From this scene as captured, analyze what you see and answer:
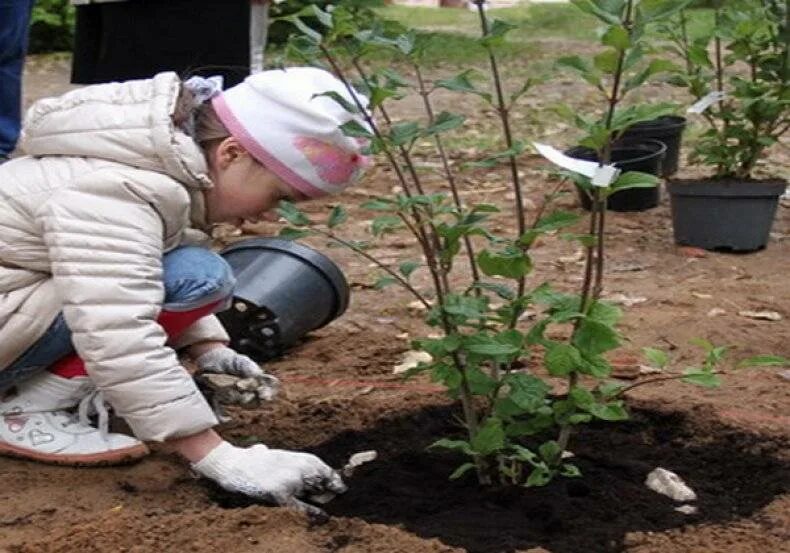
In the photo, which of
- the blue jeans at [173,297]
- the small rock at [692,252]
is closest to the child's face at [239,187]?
the blue jeans at [173,297]

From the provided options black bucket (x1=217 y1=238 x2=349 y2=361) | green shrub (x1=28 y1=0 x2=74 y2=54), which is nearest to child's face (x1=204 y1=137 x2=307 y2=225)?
black bucket (x1=217 y1=238 x2=349 y2=361)

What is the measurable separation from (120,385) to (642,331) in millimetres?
1725

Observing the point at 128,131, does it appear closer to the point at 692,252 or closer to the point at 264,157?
the point at 264,157

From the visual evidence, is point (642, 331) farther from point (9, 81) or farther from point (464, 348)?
point (9, 81)

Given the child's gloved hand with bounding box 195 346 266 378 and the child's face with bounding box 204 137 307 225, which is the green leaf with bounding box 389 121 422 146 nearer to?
the child's face with bounding box 204 137 307 225

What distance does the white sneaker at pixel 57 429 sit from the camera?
2883 millimetres

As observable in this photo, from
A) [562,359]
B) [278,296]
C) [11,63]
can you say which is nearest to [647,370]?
[278,296]

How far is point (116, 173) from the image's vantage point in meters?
A: 2.63

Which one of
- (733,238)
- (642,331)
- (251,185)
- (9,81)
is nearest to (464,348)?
(251,185)

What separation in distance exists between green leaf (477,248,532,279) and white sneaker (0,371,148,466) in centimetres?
92

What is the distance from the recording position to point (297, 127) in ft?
8.59

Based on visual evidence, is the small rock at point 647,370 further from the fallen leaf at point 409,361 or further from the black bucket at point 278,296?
the black bucket at point 278,296

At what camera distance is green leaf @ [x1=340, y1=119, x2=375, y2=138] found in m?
2.41

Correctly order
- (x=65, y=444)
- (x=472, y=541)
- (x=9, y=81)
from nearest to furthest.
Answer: (x=472, y=541)
(x=65, y=444)
(x=9, y=81)
